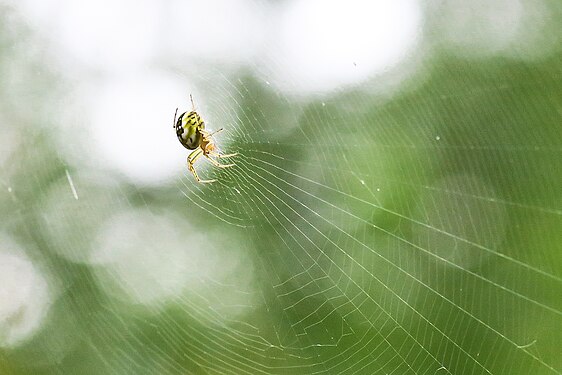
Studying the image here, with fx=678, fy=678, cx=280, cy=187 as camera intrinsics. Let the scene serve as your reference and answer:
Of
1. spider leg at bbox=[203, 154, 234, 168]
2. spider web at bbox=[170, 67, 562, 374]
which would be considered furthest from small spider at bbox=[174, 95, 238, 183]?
spider web at bbox=[170, 67, 562, 374]

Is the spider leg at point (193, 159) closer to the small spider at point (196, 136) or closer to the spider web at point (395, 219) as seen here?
the small spider at point (196, 136)

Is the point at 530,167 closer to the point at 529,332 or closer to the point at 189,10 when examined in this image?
the point at 529,332

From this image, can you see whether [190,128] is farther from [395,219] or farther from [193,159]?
[395,219]

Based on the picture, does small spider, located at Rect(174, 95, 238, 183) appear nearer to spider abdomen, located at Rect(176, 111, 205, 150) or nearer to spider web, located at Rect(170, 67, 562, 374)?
spider abdomen, located at Rect(176, 111, 205, 150)

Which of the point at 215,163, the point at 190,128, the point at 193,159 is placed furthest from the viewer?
the point at 193,159

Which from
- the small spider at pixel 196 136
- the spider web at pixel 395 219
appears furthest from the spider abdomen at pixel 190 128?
the spider web at pixel 395 219

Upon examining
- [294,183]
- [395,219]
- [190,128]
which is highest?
[190,128]

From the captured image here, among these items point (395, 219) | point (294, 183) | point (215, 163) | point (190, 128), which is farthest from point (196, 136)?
point (395, 219)

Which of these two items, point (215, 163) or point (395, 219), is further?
point (395, 219)
